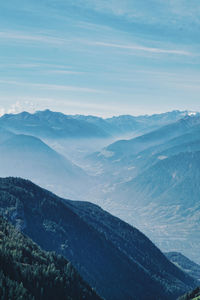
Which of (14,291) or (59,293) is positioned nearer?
(14,291)

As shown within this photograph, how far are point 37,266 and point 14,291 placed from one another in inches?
1697

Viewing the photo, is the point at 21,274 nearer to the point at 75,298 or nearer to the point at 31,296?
the point at 31,296

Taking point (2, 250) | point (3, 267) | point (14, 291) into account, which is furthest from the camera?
point (2, 250)

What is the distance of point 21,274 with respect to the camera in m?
181

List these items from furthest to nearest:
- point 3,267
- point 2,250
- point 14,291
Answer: point 2,250, point 3,267, point 14,291

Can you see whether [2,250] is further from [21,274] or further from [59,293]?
[59,293]

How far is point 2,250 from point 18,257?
32.4 feet

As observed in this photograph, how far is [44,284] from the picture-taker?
18538 cm

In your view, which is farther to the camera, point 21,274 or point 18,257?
point 18,257

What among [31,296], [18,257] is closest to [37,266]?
[18,257]

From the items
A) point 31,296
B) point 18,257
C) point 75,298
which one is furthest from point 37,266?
point 31,296

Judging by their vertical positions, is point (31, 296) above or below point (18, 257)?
below

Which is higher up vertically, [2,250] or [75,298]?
[2,250]

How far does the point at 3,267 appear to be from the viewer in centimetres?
17775
